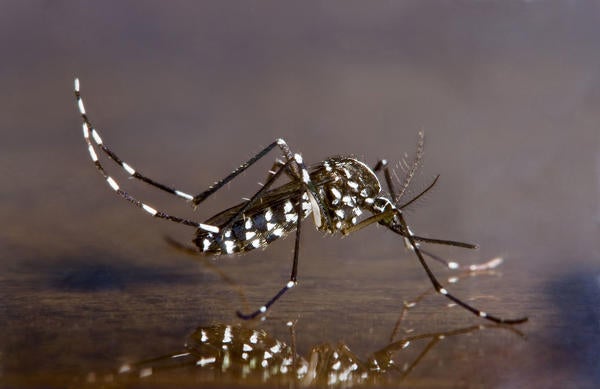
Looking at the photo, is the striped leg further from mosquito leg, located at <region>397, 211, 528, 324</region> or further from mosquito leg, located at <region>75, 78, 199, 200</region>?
mosquito leg, located at <region>397, 211, 528, 324</region>

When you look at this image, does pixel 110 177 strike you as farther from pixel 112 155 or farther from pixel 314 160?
pixel 314 160

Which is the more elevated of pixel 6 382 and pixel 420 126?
pixel 420 126

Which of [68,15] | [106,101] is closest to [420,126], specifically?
[106,101]

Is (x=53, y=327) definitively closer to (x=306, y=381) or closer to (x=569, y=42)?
(x=306, y=381)

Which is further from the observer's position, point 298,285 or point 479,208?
point 479,208

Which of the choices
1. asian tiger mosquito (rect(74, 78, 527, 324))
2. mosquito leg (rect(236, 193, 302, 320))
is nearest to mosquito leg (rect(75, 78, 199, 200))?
asian tiger mosquito (rect(74, 78, 527, 324))

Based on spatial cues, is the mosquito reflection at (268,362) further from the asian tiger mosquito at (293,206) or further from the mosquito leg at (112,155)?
the mosquito leg at (112,155)

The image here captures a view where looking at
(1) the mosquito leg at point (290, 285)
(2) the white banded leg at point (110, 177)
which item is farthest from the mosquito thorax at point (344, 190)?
(2) the white banded leg at point (110, 177)
